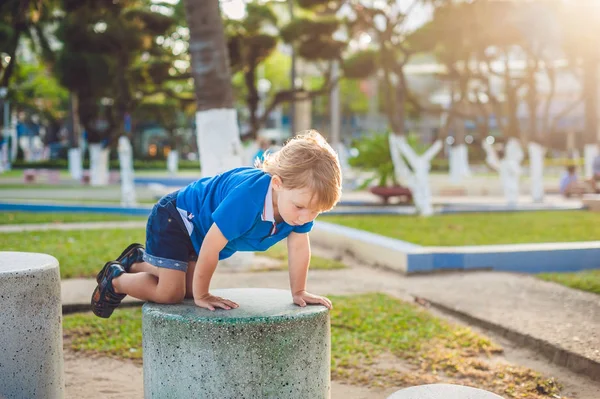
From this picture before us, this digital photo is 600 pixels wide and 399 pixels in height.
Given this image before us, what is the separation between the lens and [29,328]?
321 centimetres

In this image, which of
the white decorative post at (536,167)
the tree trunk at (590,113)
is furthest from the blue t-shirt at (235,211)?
the tree trunk at (590,113)

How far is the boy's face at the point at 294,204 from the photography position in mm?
2959

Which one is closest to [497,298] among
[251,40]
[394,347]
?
[394,347]

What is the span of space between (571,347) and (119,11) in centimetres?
1607

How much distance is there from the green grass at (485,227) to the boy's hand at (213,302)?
6340 mm

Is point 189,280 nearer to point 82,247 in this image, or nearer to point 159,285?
point 159,285

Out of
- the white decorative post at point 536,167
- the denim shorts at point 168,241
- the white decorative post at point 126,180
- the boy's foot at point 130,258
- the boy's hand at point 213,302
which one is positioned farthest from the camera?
the white decorative post at point 536,167

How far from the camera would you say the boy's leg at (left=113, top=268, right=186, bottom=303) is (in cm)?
324

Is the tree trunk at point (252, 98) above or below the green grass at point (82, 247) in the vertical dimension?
above

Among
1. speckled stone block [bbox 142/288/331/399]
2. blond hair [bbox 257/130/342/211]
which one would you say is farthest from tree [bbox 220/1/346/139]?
speckled stone block [bbox 142/288/331/399]

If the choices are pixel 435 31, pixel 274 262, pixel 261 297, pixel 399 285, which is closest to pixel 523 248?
pixel 399 285

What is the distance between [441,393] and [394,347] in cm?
210

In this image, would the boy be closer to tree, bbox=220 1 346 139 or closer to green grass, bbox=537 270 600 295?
green grass, bbox=537 270 600 295

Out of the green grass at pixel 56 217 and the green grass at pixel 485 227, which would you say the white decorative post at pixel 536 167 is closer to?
the green grass at pixel 485 227
